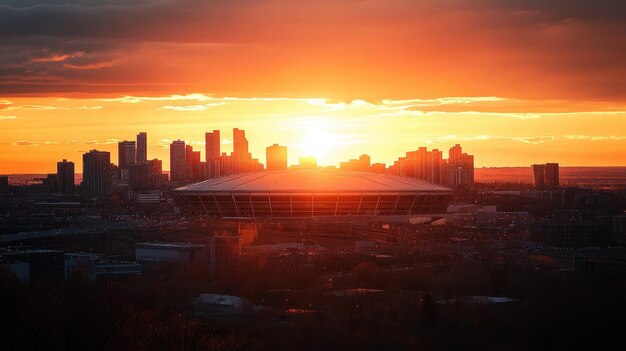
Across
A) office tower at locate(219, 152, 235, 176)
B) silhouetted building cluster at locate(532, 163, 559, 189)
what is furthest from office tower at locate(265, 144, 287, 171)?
silhouetted building cluster at locate(532, 163, 559, 189)

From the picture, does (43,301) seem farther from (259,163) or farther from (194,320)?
(259,163)

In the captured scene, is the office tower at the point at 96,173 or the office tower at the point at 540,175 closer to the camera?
the office tower at the point at 96,173

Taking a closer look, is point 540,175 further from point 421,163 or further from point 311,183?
point 311,183

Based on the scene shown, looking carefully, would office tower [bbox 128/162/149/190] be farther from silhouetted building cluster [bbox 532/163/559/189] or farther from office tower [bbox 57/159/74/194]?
silhouetted building cluster [bbox 532/163/559/189]

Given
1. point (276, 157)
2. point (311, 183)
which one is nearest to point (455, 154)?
point (276, 157)

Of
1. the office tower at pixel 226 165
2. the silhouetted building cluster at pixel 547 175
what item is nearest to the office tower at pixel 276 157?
the office tower at pixel 226 165

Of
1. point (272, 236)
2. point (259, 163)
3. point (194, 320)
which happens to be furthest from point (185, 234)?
point (259, 163)

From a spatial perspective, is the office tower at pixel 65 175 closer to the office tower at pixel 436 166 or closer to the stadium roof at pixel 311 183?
the office tower at pixel 436 166
